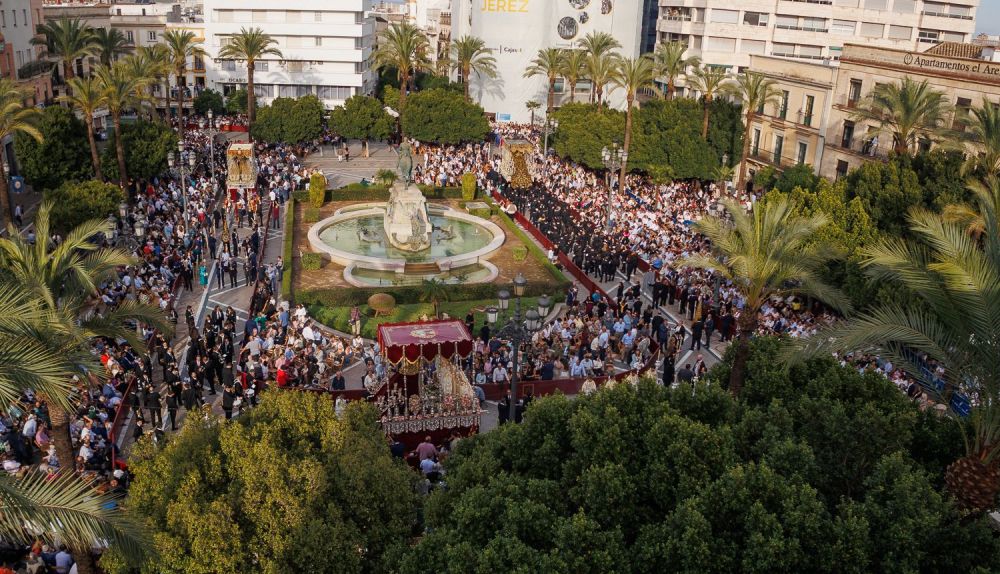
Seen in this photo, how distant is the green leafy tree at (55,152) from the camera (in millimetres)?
33281

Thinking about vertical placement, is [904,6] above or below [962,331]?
above

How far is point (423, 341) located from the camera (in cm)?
1886

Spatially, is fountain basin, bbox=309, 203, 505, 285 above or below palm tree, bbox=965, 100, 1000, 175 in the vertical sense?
below

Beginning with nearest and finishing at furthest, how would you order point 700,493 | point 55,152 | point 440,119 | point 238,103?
point 700,493
point 55,152
point 440,119
point 238,103

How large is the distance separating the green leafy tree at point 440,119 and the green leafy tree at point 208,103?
18164 millimetres

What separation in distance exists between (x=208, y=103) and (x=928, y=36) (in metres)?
53.3

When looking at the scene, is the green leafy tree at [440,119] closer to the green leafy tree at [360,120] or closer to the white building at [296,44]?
the green leafy tree at [360,120]

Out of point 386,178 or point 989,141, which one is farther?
point 386,178

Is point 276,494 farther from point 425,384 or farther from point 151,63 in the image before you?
point 151,63

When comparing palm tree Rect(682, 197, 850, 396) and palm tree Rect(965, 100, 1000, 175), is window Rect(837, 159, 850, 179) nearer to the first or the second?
palm tree Rect(965, 100, 1000, 175)

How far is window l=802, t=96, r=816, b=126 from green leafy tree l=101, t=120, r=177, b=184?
31757 mm

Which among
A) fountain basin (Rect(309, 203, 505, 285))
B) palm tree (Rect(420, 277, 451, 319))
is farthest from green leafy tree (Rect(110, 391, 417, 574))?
fountain basin (Rect(309, 203, 505, 285))

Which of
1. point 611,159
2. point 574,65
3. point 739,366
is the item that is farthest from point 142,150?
point 739,366

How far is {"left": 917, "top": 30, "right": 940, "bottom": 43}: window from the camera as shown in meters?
58.9
